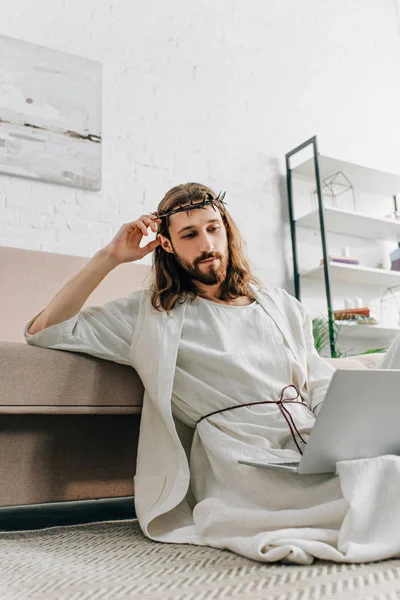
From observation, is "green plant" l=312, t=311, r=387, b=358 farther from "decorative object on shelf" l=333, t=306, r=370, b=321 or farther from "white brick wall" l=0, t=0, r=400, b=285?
"white brick wall" l=0, t=0, r=400, b=285

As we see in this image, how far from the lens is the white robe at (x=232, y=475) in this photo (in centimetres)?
87

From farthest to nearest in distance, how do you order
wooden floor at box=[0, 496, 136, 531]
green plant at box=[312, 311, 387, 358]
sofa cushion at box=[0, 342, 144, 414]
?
green plant at box=[312, 311, 387, 358] → wooden floor at box=[0, 496, 136, 531] → sofa cushion at box=[0, 342, 144, 414]

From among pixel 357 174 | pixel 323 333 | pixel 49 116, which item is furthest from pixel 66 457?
pixel 357 174

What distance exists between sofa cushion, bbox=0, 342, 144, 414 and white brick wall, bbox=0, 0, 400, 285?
1.51 m

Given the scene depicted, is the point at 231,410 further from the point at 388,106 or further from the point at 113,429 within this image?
the point at 388,106


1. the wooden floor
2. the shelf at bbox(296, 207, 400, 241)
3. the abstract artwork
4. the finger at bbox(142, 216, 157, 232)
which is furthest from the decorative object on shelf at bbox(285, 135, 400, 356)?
the finger at bbox(142, 216, 157, 232)

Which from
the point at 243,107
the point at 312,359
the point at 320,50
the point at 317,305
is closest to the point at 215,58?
the point at 243,107

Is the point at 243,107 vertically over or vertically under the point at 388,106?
under

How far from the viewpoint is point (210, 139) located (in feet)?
11.0

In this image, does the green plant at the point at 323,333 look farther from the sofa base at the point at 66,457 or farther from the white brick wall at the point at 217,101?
the sofa base at the point at 66,457

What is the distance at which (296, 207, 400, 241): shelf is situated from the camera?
11.7ft

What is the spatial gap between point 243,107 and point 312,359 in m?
2.51

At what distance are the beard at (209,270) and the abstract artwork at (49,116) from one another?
5.11ft

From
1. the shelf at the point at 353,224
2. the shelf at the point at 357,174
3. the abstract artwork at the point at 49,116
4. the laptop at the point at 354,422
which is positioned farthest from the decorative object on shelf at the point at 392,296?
the laptop at the point at 354,422
